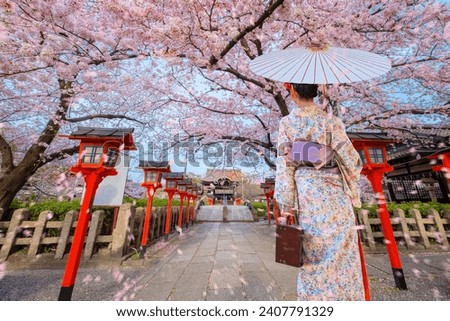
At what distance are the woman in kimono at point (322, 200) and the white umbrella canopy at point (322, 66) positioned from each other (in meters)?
0.32

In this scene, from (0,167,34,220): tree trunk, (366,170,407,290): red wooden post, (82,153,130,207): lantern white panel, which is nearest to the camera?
(366,170,407,290): red wooden post

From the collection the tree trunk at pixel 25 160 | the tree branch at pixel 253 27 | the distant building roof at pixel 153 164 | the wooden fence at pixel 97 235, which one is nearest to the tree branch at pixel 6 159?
the tree trunk at pixel 25 160

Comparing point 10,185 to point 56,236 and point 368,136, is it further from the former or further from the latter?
point 368,136

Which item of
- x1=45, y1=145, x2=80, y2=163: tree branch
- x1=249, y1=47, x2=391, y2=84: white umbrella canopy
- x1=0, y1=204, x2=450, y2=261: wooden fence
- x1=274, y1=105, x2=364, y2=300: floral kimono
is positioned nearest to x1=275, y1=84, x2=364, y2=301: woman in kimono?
x1=274, y1=105, x2=364, y2=300: floral kimono

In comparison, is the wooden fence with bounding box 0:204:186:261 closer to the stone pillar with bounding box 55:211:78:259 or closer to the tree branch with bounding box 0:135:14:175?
the stone pillar with bounding box 55:211:78:259

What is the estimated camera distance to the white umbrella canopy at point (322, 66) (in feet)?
7.27

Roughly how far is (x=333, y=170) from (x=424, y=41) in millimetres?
7727

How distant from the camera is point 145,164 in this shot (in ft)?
20.2

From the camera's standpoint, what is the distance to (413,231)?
579 centimetres

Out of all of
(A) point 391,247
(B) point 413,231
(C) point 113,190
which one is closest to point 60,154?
(C) point 113,190

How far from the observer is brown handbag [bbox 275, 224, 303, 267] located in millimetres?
1517

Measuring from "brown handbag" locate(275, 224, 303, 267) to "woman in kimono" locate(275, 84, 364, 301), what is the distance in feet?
0.64

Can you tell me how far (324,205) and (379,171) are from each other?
2564mm

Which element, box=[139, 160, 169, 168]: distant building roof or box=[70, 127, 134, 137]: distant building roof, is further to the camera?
box=[139, 160, 169, 168]: distant building roof
